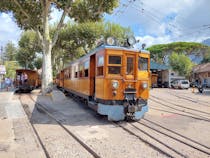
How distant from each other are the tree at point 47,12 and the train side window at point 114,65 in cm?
1397

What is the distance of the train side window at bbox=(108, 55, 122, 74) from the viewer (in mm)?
10375

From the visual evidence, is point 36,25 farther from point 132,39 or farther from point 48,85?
point 132,39

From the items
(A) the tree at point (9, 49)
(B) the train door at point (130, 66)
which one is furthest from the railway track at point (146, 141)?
(A) the tree at point (9, 49)

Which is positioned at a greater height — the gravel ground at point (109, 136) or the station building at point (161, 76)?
the station building at point (161, 76)

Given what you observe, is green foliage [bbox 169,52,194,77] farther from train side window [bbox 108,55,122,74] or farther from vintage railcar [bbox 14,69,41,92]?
train side window [bbox 108,55,122,74]

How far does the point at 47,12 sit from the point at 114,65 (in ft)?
49.0

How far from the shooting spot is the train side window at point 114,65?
1038cm

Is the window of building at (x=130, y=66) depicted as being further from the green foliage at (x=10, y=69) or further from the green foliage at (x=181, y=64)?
the green foliage at (x=10, y=69)

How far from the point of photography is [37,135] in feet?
28.6

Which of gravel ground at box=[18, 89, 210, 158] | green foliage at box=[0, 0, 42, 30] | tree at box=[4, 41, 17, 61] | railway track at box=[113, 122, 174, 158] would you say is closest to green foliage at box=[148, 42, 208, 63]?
green foliage at box=[0, 0, 42, 30]

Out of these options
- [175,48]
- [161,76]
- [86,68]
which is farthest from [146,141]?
[175,48]

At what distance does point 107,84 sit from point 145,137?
9.22 ft

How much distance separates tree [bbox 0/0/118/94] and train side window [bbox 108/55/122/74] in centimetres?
1397

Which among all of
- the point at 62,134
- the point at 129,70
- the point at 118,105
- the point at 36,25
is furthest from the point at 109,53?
the point at 36,25
